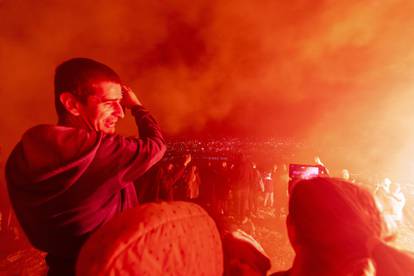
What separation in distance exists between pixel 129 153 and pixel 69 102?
0.39 m

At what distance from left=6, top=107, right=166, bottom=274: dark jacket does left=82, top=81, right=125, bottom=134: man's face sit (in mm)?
174

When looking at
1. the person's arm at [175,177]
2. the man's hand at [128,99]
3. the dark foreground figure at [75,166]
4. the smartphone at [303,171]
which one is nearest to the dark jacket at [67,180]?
the dark foreground figure at [75,166]

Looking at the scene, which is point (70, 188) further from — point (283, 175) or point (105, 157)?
point (283, 175)

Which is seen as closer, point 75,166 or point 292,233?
point 75,166

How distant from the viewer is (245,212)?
310 inches

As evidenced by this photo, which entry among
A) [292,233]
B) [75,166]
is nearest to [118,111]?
[75,166]

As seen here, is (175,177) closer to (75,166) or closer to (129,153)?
(129,153)

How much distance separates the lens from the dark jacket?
3.40 ft

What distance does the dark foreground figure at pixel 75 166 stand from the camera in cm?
104

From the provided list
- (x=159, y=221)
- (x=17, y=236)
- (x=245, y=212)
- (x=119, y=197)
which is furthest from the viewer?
(x=245, y=212)

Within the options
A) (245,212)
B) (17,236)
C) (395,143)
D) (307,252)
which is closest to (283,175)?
(245,212)

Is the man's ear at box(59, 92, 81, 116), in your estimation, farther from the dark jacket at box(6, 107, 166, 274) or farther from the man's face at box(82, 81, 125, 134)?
the dark jacket at box(6, 107, 166, 274)

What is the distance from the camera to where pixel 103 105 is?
4.25ft

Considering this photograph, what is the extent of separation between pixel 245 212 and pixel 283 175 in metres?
2.72
